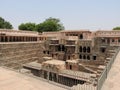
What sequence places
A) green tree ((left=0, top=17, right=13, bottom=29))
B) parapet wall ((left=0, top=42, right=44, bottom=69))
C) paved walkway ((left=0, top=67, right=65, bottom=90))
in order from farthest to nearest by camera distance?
green tree ((left=0, top=17, right=13, bottom=29))
parapet wall ((left=0, top=42, right=44, bottom=69))
paved walkway ((left=0, top=67, right=65, bottom=90))

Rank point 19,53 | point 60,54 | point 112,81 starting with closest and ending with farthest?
point 112,81
point 19,53
point 60,54

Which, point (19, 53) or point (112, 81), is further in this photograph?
point (19, 53)

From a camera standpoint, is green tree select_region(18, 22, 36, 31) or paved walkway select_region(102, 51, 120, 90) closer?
paved walkway select_region(102, 51, 120, 90)

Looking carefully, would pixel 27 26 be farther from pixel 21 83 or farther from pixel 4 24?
pixel 21 83


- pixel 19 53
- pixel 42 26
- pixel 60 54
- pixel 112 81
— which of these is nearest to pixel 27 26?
pixel 42 26

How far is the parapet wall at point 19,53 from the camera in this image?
2971cm

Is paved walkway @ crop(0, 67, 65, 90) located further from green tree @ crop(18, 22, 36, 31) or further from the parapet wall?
green tree @ crop(18, 22, 36, 31)

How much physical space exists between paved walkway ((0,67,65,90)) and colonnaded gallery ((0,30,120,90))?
15.0 meters

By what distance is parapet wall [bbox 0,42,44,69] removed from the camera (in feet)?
97.5

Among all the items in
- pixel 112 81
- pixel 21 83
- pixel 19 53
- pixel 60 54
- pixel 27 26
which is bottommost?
pixel 60 54

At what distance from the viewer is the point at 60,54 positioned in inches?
1537

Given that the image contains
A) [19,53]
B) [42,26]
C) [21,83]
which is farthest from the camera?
[42,26]

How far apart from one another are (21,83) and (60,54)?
2804 centimetres

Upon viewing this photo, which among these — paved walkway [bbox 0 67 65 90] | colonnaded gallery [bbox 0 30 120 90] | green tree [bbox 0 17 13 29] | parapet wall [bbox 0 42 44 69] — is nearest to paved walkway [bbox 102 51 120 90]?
paved walkway [bbox 0 67 65 90]
